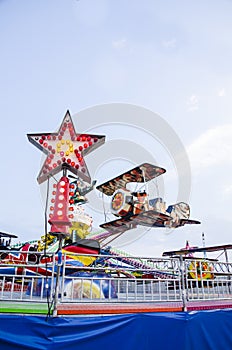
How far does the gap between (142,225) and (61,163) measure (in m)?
11.5

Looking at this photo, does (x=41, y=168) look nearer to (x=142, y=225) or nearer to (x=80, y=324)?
(x=80, y=324)

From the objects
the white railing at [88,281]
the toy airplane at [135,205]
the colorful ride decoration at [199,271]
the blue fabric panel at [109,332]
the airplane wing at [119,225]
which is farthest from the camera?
the airplane wing at [119,225]

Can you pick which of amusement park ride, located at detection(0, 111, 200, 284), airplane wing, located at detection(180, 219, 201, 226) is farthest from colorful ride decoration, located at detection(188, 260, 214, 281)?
airplane wing, located at detection(180, 219, 201, 226)

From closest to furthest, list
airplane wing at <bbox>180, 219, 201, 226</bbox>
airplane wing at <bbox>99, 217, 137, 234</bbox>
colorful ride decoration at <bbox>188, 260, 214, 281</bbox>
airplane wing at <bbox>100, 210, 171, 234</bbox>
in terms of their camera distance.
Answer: colorful ride decoration at <bbox>188, 260, 214, 281</bbox>
airplane wing at <bbox>100, 210, 171, 234</bbox>
airplane wing at <bbox>99, 217, 137, 234</bbox>
airplane wing at <bbox>180, 219, 201, 226</bbox>

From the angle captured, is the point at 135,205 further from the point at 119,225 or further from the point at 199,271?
the point at 199,271

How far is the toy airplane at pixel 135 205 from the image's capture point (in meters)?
16.4

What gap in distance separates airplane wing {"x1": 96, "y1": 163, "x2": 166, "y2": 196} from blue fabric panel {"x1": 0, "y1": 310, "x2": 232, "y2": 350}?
39.4 feet

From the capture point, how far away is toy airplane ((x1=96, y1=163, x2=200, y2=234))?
16.4 meters

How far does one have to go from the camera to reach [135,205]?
1633 cm

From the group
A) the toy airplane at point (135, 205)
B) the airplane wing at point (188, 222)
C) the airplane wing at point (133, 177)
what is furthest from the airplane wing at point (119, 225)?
the airplane wing at point (188, 222)

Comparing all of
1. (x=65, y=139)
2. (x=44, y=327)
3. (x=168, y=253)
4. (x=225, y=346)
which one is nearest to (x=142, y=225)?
(x=168, y=253)

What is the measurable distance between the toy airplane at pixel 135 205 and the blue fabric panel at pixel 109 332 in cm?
1166

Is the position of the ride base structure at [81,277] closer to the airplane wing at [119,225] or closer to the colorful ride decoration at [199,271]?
the colorful ride decoration at [199,271]

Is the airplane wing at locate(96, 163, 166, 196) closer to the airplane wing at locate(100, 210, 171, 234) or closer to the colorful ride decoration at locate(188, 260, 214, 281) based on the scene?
the airplane wing at locate(100, 210, 171, 234)
